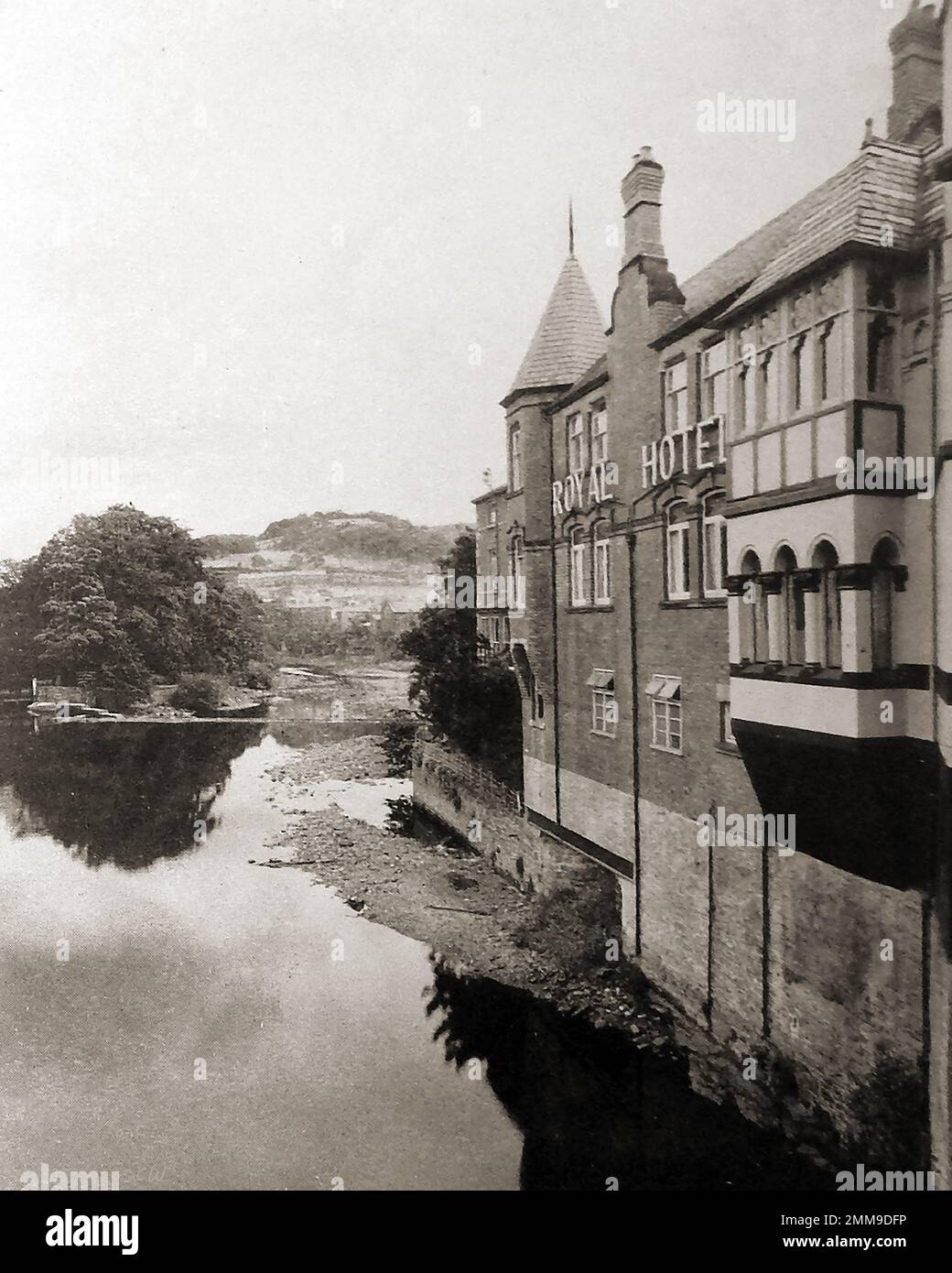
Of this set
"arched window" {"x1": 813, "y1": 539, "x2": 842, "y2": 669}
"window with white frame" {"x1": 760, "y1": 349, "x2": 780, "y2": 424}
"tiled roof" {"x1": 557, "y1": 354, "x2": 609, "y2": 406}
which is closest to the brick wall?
"arched window" {"x1": 813, "y1": 539, "x2": 842, "y2": 669}

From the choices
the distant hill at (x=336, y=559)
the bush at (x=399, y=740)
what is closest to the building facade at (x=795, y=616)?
the distant hill at (x=336, y=559)

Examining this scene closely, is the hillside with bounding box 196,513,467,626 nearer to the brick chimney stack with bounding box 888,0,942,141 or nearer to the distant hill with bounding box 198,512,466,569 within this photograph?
the distant hill with bounding box 198,512,466,569

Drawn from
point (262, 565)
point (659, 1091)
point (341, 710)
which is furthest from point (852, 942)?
point (341, 710)

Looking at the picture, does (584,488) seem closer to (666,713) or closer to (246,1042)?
(666,713)

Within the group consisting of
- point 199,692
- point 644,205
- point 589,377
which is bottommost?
point 199,692

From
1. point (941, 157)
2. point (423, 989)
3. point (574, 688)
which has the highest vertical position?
point (941, 157)

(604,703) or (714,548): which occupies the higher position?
(714,548)

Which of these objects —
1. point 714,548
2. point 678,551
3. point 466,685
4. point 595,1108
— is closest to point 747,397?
point 714,548
